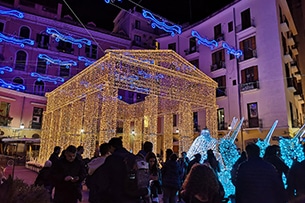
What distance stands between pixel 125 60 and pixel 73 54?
17482 millimetres

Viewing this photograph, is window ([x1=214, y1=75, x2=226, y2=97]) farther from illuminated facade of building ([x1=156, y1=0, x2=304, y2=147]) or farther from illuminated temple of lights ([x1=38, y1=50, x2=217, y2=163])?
illuminated temple of lights ([x1=38, y1=50, x2=217, y2=163])

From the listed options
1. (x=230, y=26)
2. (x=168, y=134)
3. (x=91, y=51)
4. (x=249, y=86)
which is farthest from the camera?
(x=91, y=51)

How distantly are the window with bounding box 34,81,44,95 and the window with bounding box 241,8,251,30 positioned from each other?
18862 millimetres

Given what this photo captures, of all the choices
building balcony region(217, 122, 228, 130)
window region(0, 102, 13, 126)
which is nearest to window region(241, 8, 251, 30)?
building balcony region(217, 122, 228, 130)

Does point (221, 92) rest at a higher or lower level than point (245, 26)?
lower

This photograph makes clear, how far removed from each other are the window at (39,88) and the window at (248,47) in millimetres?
18448

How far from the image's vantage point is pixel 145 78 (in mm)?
10500

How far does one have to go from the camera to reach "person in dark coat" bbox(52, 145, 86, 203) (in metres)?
3.88

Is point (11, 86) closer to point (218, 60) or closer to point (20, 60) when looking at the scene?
point (20, 60)

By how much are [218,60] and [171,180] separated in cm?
1862

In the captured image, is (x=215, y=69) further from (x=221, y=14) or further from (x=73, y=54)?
(x=73, y=54)

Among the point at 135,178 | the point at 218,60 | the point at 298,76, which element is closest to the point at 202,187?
the point at 135,178

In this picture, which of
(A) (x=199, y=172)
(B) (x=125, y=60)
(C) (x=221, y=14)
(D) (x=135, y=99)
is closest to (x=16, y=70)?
(D) (x=135, y=99)

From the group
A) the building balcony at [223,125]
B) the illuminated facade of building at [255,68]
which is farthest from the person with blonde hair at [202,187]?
the building balcony at [223,125]
